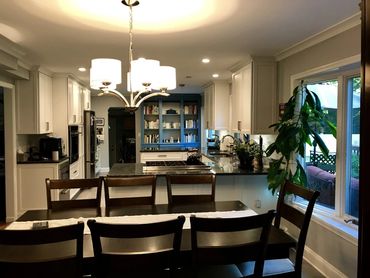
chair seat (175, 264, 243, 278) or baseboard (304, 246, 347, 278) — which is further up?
chair seat (175, 264, 243, 278)

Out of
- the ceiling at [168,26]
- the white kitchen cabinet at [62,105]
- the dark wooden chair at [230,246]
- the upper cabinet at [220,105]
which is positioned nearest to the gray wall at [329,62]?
the ceiling at [168,26]

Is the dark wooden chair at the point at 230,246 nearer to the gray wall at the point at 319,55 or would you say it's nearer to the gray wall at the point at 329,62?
the gray wall at the point at 329,62

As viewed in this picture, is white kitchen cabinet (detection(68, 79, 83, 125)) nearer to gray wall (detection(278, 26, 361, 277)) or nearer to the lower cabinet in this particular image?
the lower cabinet

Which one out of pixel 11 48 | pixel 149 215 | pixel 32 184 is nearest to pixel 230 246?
pixel 149 215

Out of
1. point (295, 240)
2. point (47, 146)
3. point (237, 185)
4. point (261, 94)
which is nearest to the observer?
point (295, 240)

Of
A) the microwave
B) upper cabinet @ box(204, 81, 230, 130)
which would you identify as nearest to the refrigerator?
the microwave

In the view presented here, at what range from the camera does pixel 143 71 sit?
245 cm

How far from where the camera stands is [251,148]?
428 centimetres

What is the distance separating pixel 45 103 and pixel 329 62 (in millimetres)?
4317

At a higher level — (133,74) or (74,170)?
(133,74)

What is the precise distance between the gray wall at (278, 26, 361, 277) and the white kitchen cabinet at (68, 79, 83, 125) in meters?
3.88

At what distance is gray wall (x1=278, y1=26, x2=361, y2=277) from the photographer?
2.76 m

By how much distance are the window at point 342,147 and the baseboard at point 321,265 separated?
0.49 m

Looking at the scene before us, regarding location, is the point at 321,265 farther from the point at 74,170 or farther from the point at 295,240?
the point at 74,170
